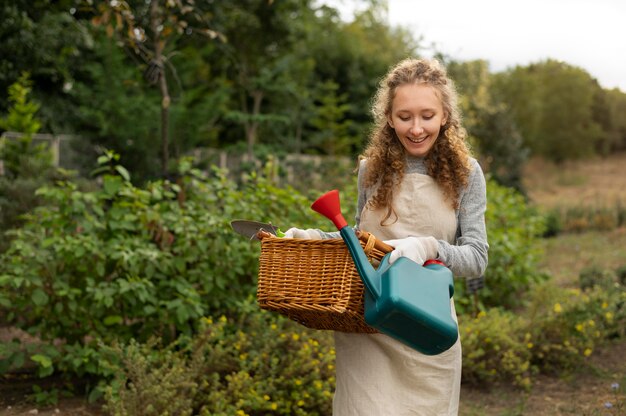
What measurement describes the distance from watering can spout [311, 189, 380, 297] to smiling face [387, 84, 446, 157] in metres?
0.45

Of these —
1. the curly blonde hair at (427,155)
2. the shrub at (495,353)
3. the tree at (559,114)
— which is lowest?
the shrub at (495,353)

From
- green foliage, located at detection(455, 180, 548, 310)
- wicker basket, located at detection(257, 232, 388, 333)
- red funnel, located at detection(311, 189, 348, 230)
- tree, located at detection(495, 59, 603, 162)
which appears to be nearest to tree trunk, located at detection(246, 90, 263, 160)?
green foliage, located at detection(455, 180, 548, 310)

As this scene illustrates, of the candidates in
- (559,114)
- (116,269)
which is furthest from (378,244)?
(559,114)

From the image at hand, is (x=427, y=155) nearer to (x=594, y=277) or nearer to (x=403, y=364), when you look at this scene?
(x=403, y=364)

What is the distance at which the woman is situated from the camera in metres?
2.13

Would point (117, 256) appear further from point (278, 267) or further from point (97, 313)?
point (278, 267)

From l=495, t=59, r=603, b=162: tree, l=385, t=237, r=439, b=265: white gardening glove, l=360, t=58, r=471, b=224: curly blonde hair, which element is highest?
l=495, t=59, r=603, b=162: tree

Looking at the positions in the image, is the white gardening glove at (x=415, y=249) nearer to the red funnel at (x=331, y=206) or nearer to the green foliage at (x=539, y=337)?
the red funnel at (x=331, y=206)

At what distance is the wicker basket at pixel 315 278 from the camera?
1817 millimetres

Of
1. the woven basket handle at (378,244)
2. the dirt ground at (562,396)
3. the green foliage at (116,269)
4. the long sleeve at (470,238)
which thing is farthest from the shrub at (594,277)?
the woven basket handle at (378,244)

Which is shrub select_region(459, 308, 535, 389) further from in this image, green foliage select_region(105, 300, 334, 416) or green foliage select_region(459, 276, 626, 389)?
green foliage select_region(105, 300, 334, 416)

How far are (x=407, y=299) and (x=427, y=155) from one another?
73 centimetres

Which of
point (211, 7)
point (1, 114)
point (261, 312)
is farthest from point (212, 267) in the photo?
point (211, 7)

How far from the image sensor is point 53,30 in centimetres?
1434
